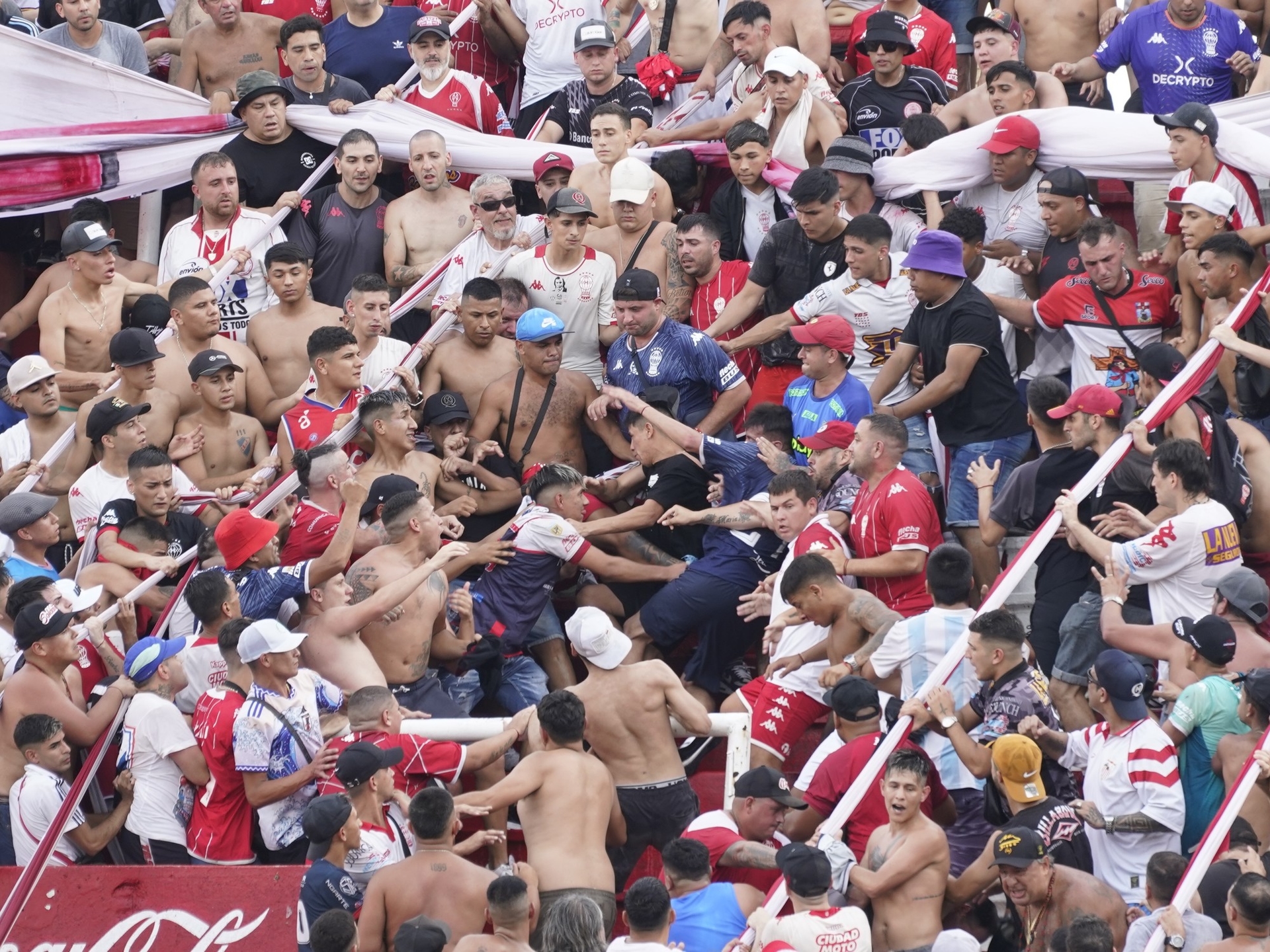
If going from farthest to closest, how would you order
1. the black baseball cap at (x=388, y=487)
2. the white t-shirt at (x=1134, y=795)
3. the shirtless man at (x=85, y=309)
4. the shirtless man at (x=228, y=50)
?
the shirtless man at (x=228, y=50) → the shirtless man at (x=85, y=309) → the black baseball cap at (x=388, y=487) → the white t-shirt at (x=1134, y=795)

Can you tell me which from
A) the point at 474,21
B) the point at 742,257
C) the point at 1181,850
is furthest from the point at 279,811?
the point at 474,21

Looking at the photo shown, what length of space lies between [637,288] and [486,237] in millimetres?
1692

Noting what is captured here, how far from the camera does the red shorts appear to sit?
10562 mm

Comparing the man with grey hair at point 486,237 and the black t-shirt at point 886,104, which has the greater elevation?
the black t-shirt at point 886,104

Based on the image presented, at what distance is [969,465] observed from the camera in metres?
11.7

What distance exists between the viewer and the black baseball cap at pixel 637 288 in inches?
480

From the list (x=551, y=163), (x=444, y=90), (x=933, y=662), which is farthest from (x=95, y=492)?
(x=933, y=662)

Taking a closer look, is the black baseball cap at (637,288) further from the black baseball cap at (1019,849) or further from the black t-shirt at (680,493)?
the black baseball cap at (1019,849)

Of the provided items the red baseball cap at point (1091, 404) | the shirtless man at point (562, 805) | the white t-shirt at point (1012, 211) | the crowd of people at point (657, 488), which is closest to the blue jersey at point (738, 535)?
the crowd of people at point (657, 488)

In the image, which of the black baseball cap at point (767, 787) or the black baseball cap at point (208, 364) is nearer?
the black baseball cap at point (767, 787)

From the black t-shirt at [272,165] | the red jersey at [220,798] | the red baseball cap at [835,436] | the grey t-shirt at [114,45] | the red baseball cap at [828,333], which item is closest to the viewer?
the red jersey at [220,798]

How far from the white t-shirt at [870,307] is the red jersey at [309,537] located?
10.5 ft

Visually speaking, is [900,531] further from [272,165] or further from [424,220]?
[272,165]

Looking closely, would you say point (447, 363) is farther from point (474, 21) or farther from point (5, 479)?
point (474, 21)
